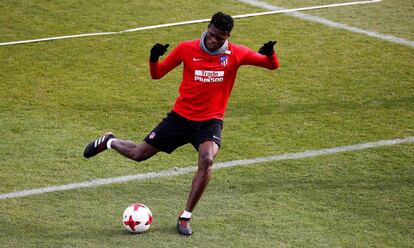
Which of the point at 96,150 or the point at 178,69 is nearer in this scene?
the point at 96,150

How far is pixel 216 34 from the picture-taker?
30.1 ft

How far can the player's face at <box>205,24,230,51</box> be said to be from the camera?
9.16m

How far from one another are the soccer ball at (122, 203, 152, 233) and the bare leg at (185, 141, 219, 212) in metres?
0.44

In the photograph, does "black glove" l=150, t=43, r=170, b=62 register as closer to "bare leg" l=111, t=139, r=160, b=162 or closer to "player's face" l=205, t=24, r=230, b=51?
"player's face" l=205, t=24, r=230, b=51

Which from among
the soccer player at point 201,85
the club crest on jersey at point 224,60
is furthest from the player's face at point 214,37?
the club crest on jersey at point 224,60

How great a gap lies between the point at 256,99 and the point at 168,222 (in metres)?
4.35

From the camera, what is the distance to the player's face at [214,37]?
9.16 metres

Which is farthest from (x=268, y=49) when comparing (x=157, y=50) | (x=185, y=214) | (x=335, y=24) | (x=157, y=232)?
(x=335, y=24)

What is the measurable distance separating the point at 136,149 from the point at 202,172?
3.39ft

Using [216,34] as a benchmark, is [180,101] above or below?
below

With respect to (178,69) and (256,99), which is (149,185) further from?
(178,69)

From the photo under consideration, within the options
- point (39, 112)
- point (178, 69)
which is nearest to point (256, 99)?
point (178, 69)

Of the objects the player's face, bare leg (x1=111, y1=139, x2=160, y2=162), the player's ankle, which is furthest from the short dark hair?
the player's ankle

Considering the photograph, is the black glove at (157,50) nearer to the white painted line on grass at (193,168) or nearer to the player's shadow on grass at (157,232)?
the player's shadow on grass at (157,232)
